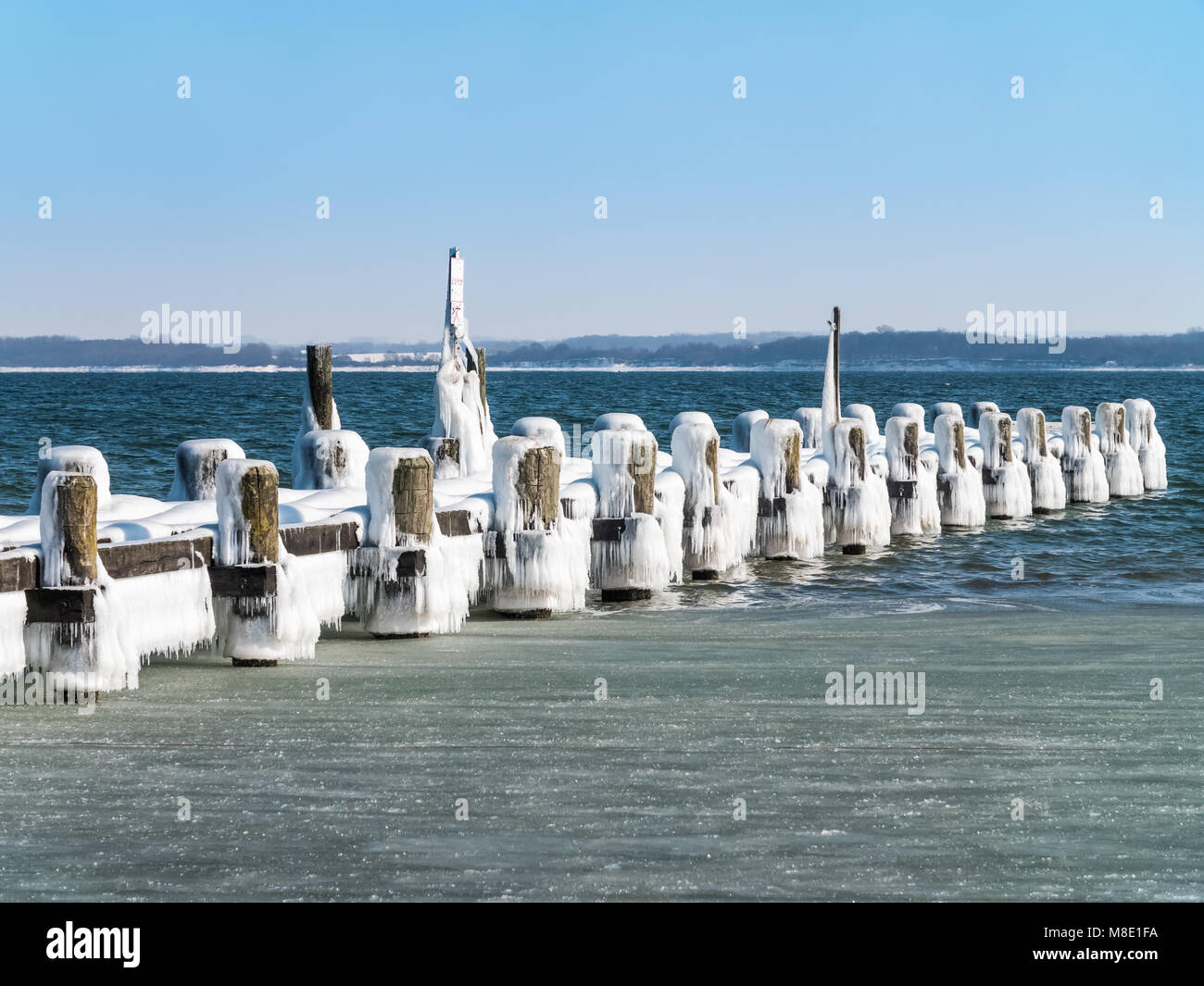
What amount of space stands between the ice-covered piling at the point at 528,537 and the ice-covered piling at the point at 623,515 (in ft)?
3.02

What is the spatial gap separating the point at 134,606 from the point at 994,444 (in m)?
14.7

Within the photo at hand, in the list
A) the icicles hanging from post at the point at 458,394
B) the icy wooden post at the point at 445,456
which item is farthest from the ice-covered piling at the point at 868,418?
the icy wooden post at the point at 445,456

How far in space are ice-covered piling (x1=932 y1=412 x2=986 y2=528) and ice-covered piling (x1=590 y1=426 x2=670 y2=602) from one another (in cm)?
796

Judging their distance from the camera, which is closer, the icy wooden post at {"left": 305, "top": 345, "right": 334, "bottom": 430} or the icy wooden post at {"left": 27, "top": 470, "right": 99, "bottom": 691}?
the icy wooden post at {"left": 27, "top": 470, "right": 99, "bottom": 691}

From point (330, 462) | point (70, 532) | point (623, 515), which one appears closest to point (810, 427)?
point (623, 515)

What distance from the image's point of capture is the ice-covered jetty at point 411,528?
8.35 metres

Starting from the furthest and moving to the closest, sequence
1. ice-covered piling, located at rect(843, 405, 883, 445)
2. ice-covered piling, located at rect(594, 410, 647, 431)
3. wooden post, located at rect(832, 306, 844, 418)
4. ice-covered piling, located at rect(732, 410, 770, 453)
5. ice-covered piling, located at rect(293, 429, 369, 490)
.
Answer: ice-covered piling, located at rect(843, 405, 883, 445), ice-covered piling, located at rect(732, 410, 770, 453), wooden post, located at rect(832, 306, 844, 418), ice-covered piling, located at rect(594, 410, 647, 431), ice-covered piling, located at rect(293, 429, 369, 490)

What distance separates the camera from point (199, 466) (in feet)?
38.8

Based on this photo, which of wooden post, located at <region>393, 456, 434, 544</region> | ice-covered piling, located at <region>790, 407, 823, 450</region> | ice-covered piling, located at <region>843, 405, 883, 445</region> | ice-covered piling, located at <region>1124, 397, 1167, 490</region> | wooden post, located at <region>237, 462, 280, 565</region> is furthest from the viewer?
ice-covered piling, located at <region>1124, 397, 1167, 490</region>

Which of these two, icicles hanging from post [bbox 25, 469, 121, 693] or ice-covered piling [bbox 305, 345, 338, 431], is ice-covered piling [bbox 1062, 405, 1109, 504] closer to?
ice-covered piling [bbox 305, 345, 338, 431]

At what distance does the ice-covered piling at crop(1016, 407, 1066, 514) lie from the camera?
21.6 metres

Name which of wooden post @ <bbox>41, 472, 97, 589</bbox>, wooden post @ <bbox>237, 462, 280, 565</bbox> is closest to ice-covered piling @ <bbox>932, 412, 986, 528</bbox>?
wooden post @ <bbox>237, 462, 280, 565</bbox>

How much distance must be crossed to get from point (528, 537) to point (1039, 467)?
12989mm
